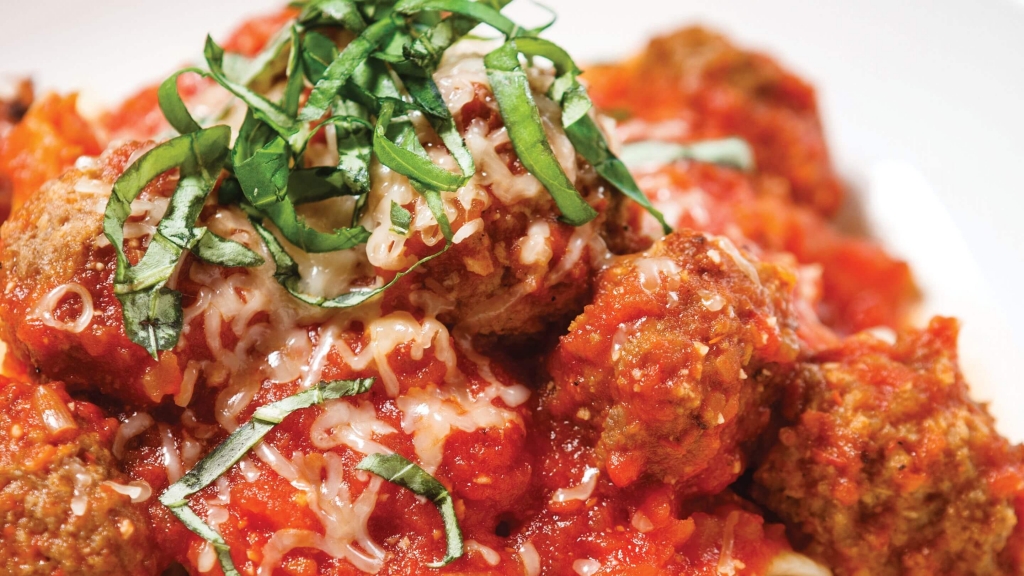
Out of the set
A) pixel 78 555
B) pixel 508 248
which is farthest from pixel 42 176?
pixel 508 248

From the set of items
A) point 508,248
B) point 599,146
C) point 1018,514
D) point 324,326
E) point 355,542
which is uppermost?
point 599,146

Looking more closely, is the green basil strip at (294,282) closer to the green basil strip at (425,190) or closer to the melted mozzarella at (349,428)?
the green basil strip at (425,190)

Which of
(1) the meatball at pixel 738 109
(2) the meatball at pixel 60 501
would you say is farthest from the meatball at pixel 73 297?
(1) the meatball at pixel 738 109

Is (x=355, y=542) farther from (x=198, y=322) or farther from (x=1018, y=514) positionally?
(x=1018, y=514)

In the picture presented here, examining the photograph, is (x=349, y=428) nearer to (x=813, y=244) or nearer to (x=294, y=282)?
(x=294, y=282)

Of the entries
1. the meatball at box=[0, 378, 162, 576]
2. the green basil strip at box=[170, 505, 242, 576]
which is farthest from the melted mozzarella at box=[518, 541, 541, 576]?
the meatball at box=[0, 378, 162, 576]

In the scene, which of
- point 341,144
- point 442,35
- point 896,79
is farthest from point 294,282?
point 896,79

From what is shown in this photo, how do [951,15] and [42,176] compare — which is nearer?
[42,176]
